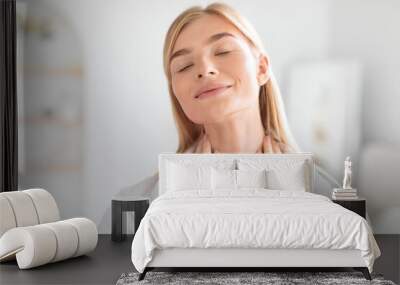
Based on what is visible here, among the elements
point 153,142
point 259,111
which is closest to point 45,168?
point 153,142

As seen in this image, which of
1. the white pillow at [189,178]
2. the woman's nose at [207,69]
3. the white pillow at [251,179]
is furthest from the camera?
the woman's nose at [207,69]

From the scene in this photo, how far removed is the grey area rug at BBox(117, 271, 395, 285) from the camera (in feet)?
15.6

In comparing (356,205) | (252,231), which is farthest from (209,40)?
(252,231)

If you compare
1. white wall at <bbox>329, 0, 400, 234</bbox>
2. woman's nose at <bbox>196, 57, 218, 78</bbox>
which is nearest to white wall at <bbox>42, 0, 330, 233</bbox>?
white wall at <bbox>329, 0, 400, 234</bbox>

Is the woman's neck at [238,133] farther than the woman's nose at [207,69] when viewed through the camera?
Yes

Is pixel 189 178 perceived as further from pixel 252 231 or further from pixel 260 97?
pixel 252 231

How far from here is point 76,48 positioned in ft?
23.3

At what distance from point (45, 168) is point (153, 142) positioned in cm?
126

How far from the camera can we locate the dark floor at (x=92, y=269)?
16.0 feet

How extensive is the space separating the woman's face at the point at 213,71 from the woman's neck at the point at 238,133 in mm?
72

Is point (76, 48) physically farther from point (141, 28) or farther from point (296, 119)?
point (296, 119)

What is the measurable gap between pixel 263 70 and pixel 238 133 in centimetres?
76

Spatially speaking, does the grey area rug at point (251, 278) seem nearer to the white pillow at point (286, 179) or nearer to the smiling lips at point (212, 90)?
the white pillow at point (286, 179)

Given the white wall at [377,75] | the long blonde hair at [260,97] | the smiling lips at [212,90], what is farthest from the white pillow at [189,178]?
the white wall at [377,75]
